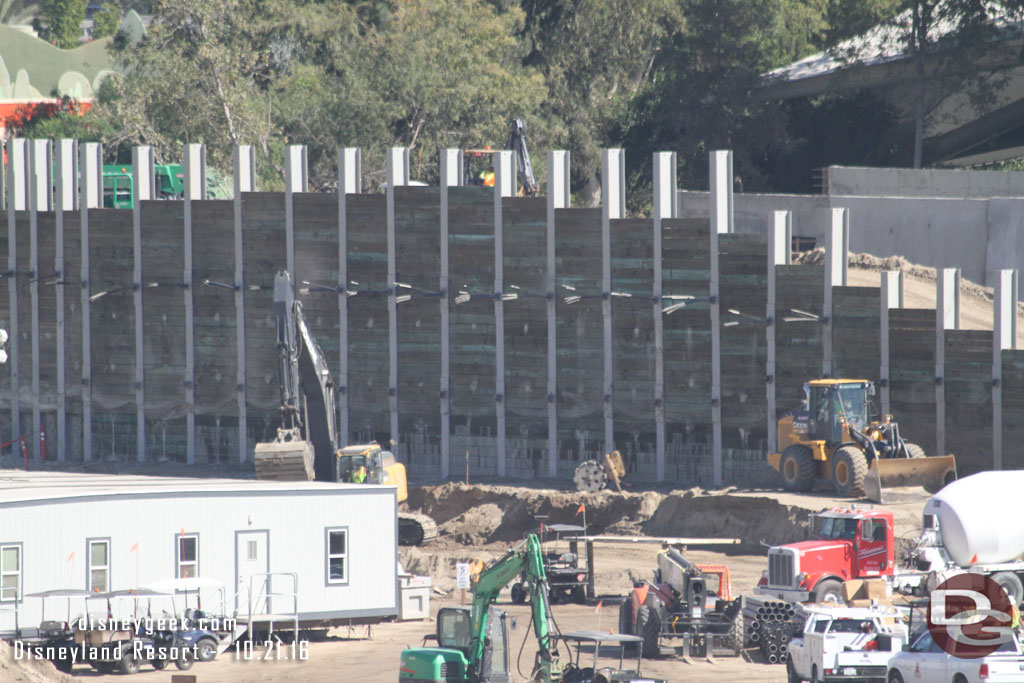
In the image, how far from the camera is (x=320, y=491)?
30.0m

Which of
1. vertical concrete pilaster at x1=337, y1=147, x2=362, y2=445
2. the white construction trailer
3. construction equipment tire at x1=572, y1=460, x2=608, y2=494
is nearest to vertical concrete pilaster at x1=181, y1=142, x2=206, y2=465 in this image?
vertical concrete pilaster at x1=337, y1=147, x2=362, y2=445

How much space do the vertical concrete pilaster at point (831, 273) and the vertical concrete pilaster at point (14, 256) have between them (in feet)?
89.4

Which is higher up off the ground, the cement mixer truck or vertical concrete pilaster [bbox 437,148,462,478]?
vertical concrete pilaster [bbox 437,148,462,478]

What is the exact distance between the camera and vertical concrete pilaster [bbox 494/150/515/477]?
44.2 meters

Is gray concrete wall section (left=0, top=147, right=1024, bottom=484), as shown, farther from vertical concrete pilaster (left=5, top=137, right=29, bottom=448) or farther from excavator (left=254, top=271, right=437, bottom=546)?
excavator (left=254, top=271, right=437, bottom=546)

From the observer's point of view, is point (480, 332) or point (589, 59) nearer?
point (480, 332)

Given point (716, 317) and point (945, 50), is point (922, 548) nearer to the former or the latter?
point (716, 317)

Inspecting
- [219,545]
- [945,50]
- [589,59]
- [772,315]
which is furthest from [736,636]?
[589,59]

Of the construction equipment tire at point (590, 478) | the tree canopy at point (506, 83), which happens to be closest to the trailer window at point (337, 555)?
the construction equipment tire at point (590, 478)

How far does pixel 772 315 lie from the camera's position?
4078 cm

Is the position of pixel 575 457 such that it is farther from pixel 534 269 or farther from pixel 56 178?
pixel 56 178

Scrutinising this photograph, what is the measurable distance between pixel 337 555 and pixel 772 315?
1524 cm

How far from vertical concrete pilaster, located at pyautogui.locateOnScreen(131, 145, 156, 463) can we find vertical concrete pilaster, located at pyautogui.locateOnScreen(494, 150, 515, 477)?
40.2 ft

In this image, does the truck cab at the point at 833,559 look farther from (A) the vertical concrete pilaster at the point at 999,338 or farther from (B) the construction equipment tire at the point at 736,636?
(A) the vertical concrete pilaster at the point at 999,338
